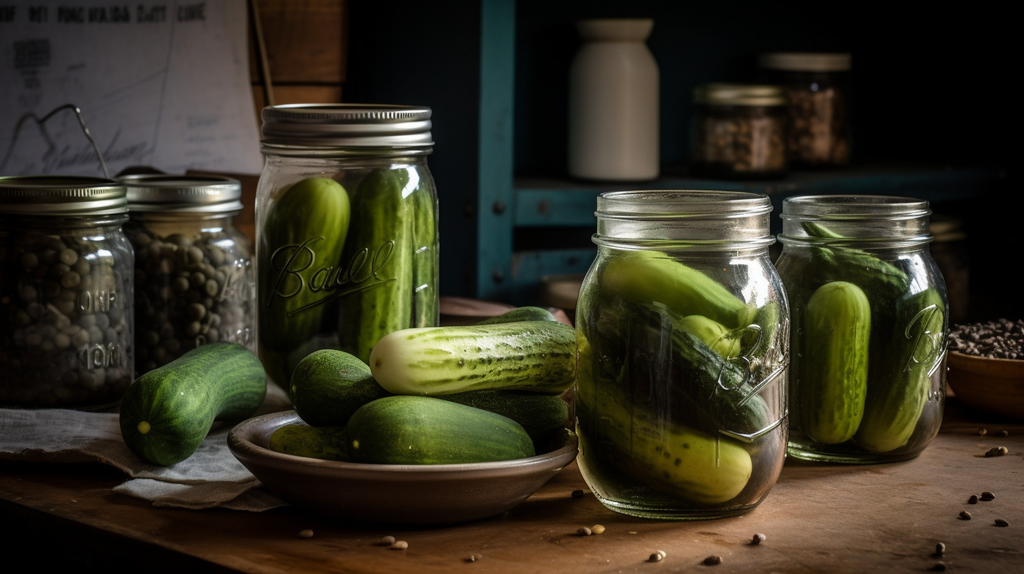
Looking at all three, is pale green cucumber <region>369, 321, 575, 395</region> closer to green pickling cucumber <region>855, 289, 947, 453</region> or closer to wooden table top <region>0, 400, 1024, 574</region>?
wooden table top <region>0, 400, 1024, 574</region>

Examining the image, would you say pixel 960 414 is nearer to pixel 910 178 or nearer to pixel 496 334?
pixel 496 334

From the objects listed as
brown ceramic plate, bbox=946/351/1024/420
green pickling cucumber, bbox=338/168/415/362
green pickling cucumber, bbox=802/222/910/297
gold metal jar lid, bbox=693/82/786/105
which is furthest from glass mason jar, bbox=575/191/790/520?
gold metal jar lid, bbox=693/82/786/105

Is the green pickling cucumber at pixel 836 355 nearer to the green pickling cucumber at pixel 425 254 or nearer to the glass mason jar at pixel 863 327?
the glass mason jar at pixel 863 327

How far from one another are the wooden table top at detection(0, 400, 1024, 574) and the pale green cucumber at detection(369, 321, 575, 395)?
91 millimetres

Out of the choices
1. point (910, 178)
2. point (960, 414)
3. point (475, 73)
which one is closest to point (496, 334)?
point (960, 414)

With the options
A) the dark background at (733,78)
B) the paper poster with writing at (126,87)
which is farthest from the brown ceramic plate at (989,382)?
the paper poster with writing at (126,87)

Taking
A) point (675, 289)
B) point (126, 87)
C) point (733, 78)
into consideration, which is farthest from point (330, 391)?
point (733, 78)

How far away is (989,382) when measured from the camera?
1.00 m

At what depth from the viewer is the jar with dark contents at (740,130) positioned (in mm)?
1776

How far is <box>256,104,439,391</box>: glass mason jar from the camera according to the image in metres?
0.91

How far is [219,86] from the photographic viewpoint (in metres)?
1.70

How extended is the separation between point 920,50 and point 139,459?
2052mm

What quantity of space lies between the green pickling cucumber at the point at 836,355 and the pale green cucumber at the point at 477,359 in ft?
0.62

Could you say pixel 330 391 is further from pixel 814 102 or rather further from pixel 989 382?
pixel 814 102
